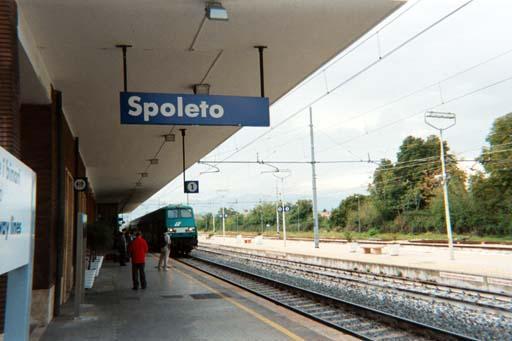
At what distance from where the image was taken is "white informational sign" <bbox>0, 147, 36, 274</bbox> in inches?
80.3

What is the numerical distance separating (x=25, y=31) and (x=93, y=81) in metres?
2.66

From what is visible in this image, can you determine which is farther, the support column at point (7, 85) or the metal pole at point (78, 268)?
the metal pole at point (78, 268)

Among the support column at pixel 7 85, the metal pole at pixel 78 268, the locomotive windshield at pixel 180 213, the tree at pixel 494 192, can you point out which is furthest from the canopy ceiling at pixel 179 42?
the tree at pixel 494 192

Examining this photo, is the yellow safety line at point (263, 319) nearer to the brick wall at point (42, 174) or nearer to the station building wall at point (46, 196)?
the station building wall at point (46, 196)

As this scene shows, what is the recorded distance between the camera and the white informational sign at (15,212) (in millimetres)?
2039

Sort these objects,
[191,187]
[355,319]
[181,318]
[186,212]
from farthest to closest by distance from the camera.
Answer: [186,212] < [191,187] < [355,319] < [181,318]

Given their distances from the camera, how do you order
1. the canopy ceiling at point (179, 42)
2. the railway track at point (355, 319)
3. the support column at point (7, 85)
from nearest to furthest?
the support column at point (7, 85)
the canopy ceiling at point (179, 42)
the railway track at point (355, 319)

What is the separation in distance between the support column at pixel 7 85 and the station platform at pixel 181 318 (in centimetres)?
280

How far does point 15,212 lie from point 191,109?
491 centimetres

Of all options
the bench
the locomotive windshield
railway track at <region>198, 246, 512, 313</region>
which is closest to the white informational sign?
railway track at <region>198, 246, 512, 313</region>

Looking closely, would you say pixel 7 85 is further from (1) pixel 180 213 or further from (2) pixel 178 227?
(1) pixel 180 213

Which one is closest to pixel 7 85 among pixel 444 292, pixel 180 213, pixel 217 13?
pixel 217 13

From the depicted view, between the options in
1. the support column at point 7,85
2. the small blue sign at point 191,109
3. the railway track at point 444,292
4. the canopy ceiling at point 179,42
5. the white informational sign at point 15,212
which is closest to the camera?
the white informational sign at point 15,212

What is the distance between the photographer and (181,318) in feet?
27.6
